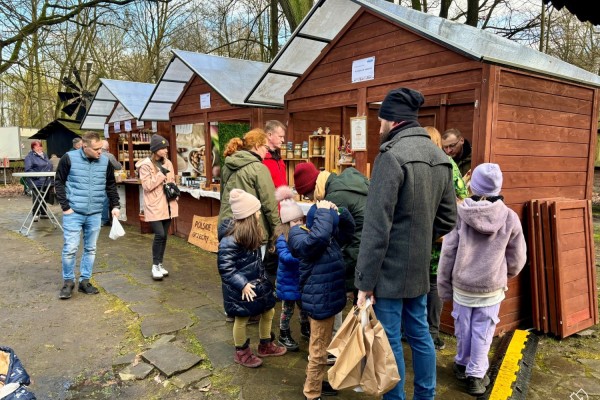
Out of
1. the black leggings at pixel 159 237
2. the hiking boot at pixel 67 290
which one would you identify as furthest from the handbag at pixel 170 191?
the hiking boot at pixel 67 290

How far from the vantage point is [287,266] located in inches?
134

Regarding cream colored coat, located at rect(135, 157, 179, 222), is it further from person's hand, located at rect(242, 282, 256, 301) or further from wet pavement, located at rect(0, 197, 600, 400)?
person's hand, located at rect(242, 282, 256, 301)

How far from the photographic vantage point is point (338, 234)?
9.36 ft

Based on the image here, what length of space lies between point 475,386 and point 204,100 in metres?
6.05

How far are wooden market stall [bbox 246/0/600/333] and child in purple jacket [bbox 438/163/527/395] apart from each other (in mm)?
711

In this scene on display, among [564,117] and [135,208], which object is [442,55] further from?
[135,208]

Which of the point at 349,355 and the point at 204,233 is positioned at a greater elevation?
the point at 349,355

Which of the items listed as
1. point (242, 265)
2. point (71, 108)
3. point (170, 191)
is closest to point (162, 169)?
point (170, 191)

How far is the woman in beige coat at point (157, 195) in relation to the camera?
540cm

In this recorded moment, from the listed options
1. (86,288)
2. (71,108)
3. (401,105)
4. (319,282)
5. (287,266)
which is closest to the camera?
(401,105)

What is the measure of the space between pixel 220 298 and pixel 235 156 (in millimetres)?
1796

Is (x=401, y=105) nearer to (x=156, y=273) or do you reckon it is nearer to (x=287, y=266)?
(x=287, y=266)

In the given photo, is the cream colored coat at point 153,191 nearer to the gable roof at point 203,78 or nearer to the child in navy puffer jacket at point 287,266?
the gable roof at point 203,78

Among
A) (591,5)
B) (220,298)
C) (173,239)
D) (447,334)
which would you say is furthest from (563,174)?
(173,239)
